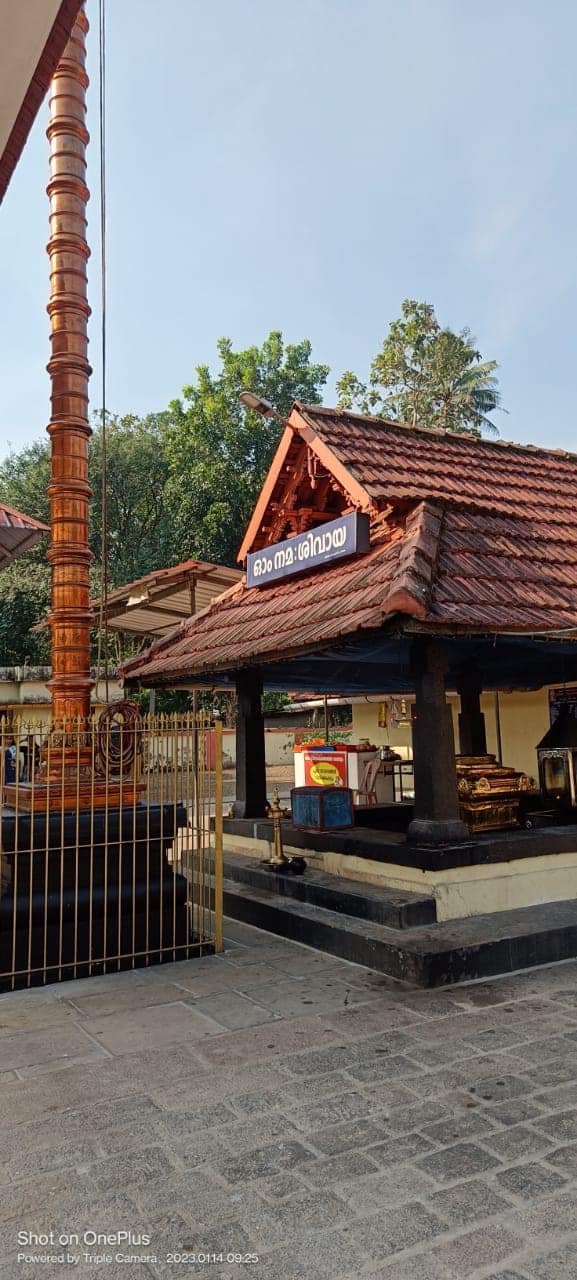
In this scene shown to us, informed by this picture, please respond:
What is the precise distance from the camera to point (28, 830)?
6195 millimetres

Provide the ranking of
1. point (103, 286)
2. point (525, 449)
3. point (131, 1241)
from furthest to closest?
point (525, 449), point (103, 286), point (131, 1241)

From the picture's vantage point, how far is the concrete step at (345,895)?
673 centimetres

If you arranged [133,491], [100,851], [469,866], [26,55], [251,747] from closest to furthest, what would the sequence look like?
1. [26,55]
2. [100,851]
3. [469,866]
4. [251,747]
5. [133,491]

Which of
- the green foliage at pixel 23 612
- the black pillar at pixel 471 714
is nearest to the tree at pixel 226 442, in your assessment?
the green foliage at pixel 23 612

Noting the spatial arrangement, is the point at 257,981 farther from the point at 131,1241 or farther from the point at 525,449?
the point at 525,449

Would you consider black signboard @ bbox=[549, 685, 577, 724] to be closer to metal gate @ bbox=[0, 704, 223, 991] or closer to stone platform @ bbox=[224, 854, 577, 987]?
stone platform @ bbox=[224, 854, 577, 987]

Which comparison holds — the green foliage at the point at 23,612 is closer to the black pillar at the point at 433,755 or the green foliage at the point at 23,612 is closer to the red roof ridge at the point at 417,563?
the red roof ridge at the point at 417,563

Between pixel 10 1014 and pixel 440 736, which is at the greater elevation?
pixel 440 736

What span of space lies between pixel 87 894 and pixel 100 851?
0.35 m

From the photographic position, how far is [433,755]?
7160 mm

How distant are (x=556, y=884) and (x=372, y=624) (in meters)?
3.45

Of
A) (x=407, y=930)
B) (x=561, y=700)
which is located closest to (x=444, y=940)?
(x=407, y=930)

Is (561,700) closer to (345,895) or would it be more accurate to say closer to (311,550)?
(311,550)

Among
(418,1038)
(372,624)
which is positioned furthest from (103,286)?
(418,1038)
